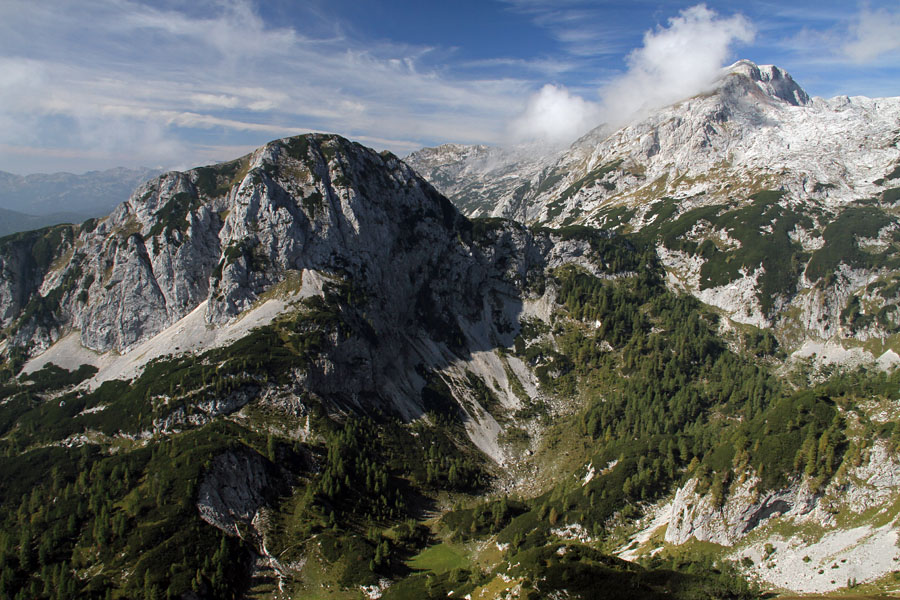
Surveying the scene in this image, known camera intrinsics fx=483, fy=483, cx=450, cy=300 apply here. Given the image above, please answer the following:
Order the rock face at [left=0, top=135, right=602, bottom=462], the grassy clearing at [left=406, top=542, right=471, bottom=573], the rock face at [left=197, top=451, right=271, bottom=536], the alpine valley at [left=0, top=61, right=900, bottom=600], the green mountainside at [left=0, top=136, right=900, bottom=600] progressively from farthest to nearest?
the rock face at [left=0, top=135, right=602, bottom=462]
the grassy clearing at [left=406, top=542, right=471, bottom=573]
the rock face at [left=197, top=451, right=271, bottom=536]
the green mountainside at [left=0, top=136, right=900, bottom=600]
the alpine valley at [left=0, top=61, right=900, bottom=600]

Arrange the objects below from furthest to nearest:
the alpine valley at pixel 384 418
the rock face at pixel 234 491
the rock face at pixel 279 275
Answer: the rock face at pixel 279 275
the rock face at pixel 234 491
the alpine valley at pixel 384 418

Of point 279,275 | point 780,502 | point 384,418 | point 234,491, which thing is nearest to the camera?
point 780,502

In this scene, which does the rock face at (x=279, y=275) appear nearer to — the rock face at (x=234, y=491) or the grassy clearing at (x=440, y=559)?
the rock face at (x=234, y=491)

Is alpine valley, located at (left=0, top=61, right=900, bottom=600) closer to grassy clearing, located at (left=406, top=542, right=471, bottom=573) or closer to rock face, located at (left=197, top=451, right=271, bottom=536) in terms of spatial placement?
rock face, located at (left=197, top=451, right=271, bottom=536)

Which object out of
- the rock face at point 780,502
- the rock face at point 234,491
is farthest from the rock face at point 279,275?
the rock face at point 780,502

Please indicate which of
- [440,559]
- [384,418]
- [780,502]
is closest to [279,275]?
[384,418]

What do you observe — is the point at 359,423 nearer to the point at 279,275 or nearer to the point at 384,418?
the point at 384,418

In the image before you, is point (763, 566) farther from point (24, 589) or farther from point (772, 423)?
point (24, 589)

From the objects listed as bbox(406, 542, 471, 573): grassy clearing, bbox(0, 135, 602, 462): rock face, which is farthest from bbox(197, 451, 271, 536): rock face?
bbox(0, 135, 602, 462): rock face

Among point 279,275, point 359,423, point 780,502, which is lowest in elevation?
point 359,423
